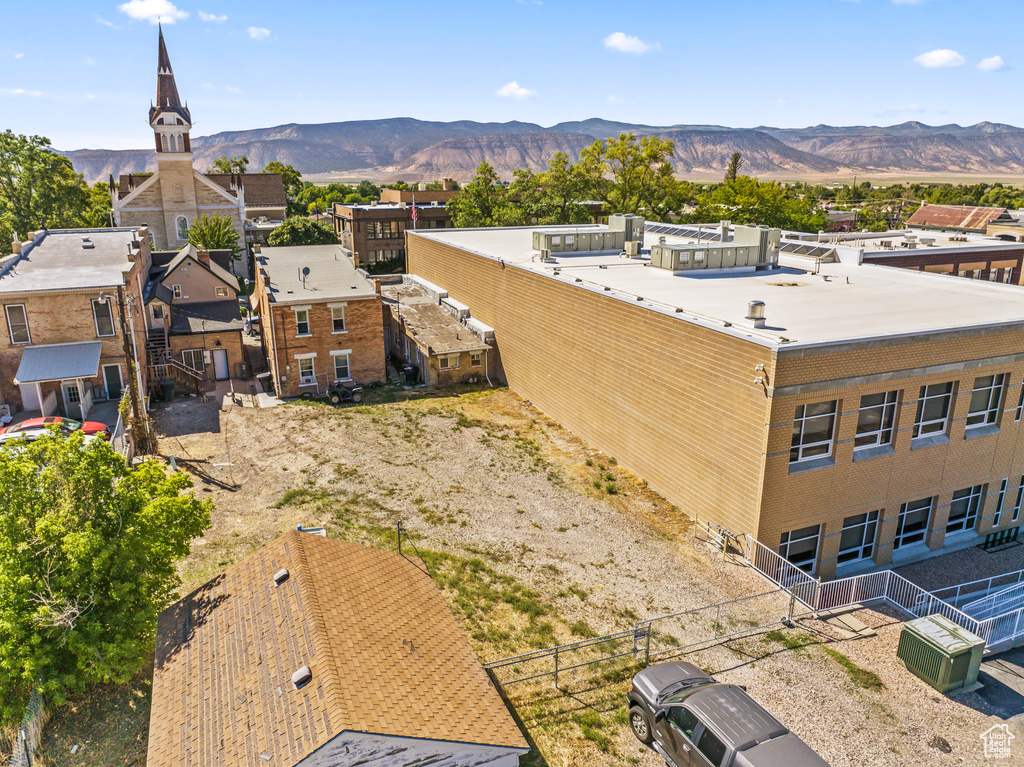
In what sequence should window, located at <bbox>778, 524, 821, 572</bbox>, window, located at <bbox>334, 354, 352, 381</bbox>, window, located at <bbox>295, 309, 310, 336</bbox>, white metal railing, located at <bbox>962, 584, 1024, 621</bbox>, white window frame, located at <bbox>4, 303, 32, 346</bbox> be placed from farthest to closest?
window, located at <bbox>334, 354, 352, 381</bbox> → window, located at <bbox>295, 309, 310, 336</bbox> → white window frame, located at <bbox>4, 303, 32, 346</bbox> → window, located at <bbox>778, 524, 821, 572</bbox> → white metal railing, located at <bbox>962, 584, 1024, 621</bbox>

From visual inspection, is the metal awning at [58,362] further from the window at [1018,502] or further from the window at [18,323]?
the window at [1018,502]

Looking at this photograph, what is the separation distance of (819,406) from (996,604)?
7456 millimetres

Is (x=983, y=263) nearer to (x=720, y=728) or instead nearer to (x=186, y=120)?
(x=720, y=728)

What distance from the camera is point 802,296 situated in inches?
1046

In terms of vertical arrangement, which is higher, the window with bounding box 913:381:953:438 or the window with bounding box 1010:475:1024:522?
the window with bounding box 913:381:953:438

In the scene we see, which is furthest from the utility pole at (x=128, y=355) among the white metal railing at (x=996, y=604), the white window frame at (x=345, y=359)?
the white metal railing at (x=996, y=604)

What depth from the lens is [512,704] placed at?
47.8 ft

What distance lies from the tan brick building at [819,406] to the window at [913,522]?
0.06 m

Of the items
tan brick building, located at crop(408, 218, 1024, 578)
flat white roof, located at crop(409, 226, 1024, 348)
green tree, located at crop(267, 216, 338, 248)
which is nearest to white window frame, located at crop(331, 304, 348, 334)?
flat white roof, located at crop(409, 226, 1024, 348)

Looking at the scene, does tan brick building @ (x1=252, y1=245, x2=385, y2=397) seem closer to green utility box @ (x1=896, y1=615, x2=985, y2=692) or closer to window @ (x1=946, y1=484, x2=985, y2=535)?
window @ (x1=946, y1=484, x2=985, y2=535)

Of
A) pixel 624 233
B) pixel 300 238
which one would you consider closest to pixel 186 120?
pixel 300 238

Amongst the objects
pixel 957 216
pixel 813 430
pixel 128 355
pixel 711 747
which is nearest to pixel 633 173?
pixel 957 216

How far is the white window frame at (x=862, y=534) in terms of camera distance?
70.6ft

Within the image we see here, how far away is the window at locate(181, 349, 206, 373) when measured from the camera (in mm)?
37522
